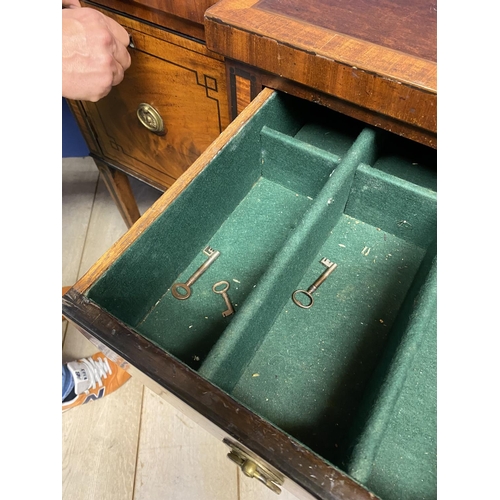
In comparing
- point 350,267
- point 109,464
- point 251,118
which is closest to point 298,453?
point 350,267

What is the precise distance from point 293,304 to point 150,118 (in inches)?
25.0

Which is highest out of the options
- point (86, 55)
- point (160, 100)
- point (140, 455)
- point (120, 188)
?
point (86, 55)

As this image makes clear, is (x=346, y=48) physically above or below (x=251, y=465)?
above

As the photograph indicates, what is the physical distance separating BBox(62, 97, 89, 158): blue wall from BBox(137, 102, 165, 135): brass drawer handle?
49 cm

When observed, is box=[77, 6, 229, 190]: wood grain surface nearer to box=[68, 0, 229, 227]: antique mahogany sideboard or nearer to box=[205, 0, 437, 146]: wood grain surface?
box=[68, 0, 229, 227]: antique mahogany sideboard

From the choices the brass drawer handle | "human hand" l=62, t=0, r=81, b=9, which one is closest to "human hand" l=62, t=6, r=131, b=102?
"human hand" l=62, t=0, r=81, b=9

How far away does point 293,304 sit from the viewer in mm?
672

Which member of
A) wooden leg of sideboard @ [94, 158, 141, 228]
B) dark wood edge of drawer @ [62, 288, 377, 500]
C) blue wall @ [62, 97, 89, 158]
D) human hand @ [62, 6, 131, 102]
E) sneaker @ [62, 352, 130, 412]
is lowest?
sneaker @ [62, 352, 130, 412]

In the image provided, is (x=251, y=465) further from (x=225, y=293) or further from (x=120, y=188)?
(x=120, y=188)

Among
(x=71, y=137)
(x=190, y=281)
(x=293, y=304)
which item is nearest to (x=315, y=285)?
(x=293, y=304)

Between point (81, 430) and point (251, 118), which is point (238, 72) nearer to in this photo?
point (251, 118)

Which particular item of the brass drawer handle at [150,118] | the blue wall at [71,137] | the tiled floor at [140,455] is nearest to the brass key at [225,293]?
the brass drawer handle at [150,118]

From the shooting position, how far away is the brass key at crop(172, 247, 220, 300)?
68cm
